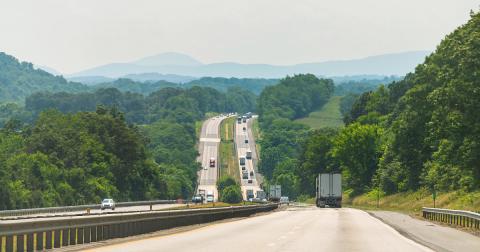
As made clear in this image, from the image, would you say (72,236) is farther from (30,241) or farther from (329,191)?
(329,191)

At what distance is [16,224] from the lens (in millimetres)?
24312

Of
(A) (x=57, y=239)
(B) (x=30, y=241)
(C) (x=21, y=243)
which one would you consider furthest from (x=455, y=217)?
(C) (x=21, y=243)

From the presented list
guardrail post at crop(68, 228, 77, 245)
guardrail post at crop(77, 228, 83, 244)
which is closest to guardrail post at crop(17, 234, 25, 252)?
guardrail post at crop(68, 228, 77, 245)

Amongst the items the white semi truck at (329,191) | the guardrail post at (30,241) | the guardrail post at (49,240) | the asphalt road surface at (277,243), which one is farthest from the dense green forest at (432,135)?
the guardrail post at (30,241)

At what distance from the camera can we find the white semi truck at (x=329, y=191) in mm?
115000

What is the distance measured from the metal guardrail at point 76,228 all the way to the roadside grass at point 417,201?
104ft

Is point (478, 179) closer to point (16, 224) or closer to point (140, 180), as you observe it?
point (16, 224)

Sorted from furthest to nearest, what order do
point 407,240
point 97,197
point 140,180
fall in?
point 140,180, point 97,197, point 407,240

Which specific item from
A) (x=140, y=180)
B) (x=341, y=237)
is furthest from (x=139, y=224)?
(x=140, y=180)

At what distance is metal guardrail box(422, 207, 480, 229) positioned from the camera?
45903mm

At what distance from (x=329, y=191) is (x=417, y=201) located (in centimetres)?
1057

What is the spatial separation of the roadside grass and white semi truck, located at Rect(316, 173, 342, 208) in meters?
4.62

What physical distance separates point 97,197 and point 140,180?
91.1ft

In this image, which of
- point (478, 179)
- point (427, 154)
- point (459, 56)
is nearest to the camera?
point (459, 56)
